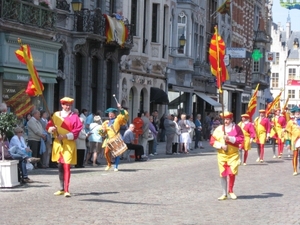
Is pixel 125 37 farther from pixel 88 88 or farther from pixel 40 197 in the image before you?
pixel 40 197

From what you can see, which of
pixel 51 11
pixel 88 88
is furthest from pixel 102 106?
pixel 51 11

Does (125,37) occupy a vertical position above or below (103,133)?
above

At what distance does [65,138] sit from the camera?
16156 mm

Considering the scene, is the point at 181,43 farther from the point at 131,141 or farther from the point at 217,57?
the point at 217,57

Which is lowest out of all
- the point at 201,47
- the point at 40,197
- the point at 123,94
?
the point at 40,197

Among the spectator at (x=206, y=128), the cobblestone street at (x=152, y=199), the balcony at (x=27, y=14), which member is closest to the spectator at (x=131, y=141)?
the cobblestone street at (x=152, y=199)

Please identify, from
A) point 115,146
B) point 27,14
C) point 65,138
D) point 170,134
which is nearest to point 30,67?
point 65,138

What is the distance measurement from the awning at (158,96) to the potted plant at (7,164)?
27.6m

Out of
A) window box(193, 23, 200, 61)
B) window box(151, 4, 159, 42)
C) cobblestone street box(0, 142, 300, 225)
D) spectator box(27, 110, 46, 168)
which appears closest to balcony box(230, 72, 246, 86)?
window box(193, 23, 200, 61)

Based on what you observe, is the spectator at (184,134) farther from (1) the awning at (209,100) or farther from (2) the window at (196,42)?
(1) the awning at (209,100)

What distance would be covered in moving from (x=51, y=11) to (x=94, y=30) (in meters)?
5.16

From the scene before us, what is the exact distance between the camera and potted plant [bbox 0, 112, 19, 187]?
1780 centimetres

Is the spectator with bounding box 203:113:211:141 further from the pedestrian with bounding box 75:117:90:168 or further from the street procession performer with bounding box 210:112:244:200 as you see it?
the street procession performer with bounding box 210:112:244:200

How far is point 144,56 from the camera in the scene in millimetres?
43812
